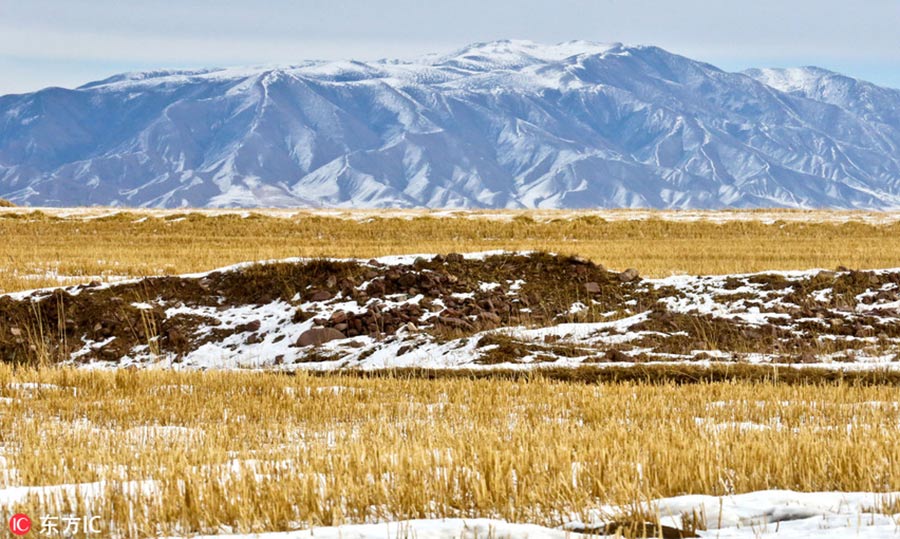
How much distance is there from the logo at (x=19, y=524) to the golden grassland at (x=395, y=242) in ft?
58.4

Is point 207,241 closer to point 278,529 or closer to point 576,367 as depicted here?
point 576,367

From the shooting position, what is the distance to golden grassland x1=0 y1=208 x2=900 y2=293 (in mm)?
29016

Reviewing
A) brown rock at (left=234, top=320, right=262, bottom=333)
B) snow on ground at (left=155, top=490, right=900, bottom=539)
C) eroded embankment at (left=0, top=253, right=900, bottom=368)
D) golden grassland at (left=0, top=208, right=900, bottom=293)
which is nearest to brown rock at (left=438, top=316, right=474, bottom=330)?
eroded embankment at (left=0, top=253, right=900, bottom=368)

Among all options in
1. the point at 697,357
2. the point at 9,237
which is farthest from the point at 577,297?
the point at 9,237

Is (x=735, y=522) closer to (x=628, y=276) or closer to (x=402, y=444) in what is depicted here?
(x=402, y=444)

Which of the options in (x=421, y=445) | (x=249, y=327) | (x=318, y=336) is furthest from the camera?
(x=249, y=327)

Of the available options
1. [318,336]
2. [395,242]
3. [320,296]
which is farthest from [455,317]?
[395,242]

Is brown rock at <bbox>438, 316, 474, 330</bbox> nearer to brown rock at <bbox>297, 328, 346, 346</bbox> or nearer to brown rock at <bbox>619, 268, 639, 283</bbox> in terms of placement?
brown rock at <bbox>297, 328, 346, 346</bbox>

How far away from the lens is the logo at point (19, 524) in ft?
15.9

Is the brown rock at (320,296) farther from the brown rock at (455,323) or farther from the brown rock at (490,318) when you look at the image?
the brown rock at (490,318)

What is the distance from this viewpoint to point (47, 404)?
30.5 feet

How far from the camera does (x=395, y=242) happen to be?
40.1m

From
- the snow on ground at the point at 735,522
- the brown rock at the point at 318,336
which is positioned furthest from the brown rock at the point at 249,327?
the snow on ground at the point at 735,522

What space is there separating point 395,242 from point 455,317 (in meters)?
23.7
